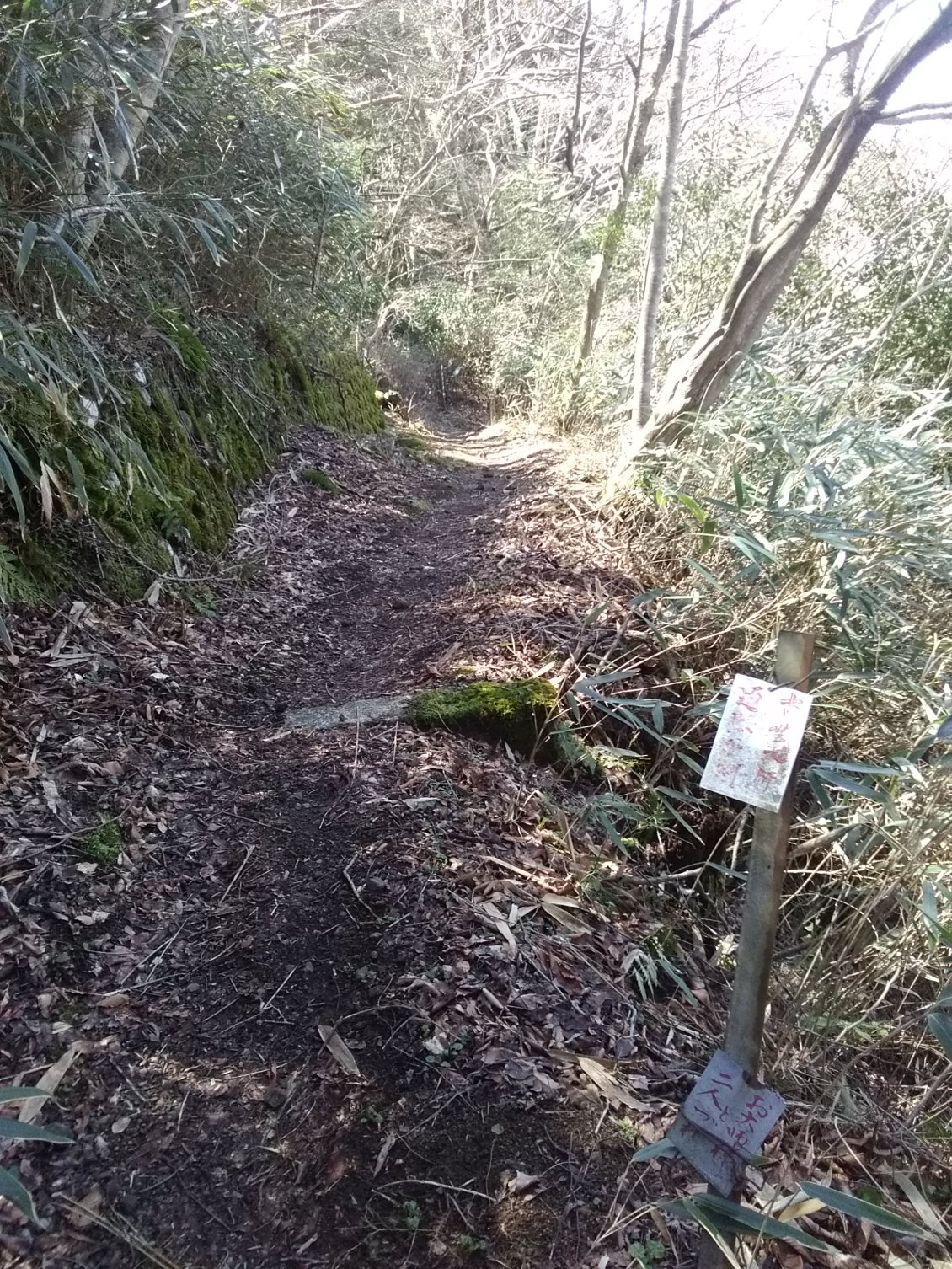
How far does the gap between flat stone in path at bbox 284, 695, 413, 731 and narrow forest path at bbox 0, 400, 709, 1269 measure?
2.6 inches

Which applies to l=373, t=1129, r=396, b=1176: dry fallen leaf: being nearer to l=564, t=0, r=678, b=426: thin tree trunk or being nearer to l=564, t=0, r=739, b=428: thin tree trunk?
l=564, t=0, r=739, b=428: thin tree trunk

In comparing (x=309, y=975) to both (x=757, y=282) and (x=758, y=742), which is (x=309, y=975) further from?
(x=757, y=282)

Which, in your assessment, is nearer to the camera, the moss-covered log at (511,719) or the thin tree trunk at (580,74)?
the moss-covered log at (511,719)

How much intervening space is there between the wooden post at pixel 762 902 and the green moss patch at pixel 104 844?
1.88 m

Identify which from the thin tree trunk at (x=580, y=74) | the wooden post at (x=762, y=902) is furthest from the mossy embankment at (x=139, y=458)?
the thin tree trunk at (x=580, y=74)

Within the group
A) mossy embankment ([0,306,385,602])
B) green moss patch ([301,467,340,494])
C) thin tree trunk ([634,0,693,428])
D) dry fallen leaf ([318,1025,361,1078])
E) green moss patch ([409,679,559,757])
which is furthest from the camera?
green moss patch ([301,467,340,494])

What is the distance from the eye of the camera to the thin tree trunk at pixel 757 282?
4.44 metres

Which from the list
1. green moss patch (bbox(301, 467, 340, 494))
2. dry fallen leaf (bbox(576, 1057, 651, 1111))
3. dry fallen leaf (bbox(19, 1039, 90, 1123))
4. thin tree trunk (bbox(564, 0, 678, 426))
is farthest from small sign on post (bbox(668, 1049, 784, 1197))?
thin tree trunk (bbox(564, 0, 678, 426))

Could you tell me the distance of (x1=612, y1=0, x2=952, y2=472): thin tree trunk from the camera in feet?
14.6

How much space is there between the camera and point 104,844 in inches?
95.7

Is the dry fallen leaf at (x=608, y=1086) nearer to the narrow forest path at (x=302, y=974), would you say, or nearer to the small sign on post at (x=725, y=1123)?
the narrow forest path at (x=302, y=974)

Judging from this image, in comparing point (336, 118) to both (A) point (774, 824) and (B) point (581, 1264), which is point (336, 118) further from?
(B) point (581, 1264)

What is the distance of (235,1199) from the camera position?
163 centimetres

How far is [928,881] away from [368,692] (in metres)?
2.43
